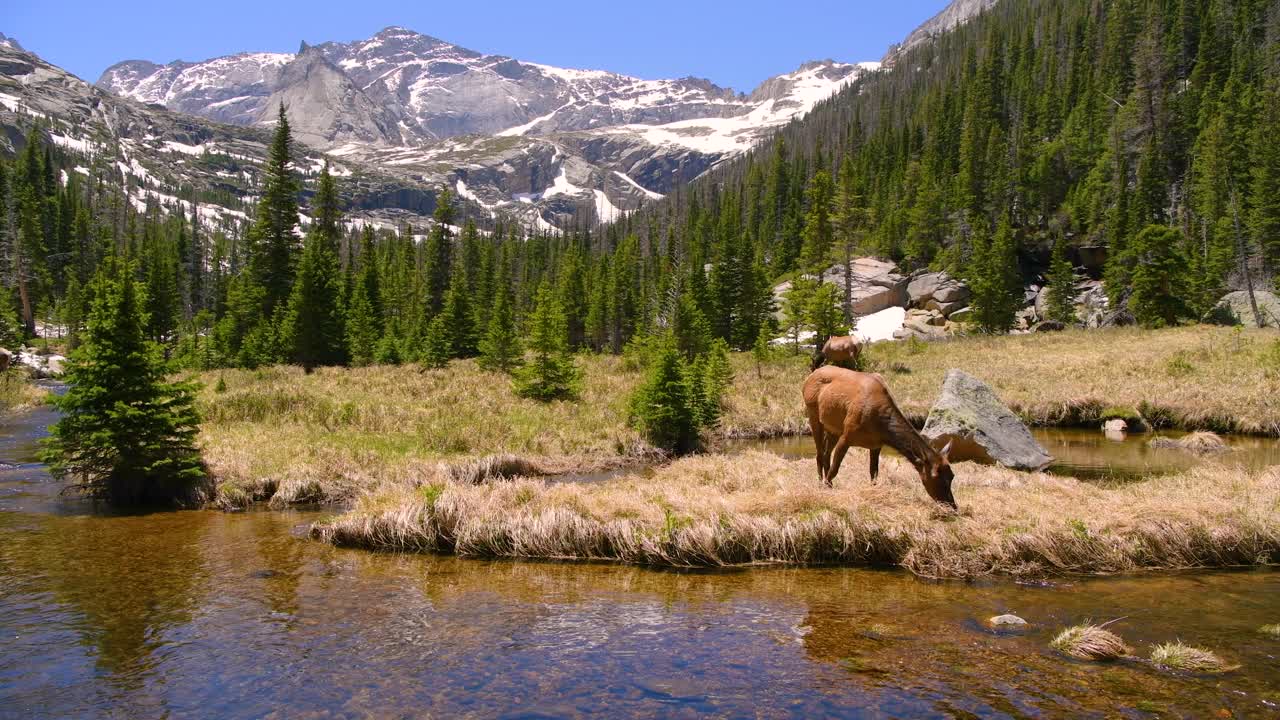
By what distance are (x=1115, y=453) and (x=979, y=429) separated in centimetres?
709

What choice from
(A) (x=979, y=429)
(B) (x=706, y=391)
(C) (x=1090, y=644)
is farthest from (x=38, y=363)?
(C) (x=1090, y=644)

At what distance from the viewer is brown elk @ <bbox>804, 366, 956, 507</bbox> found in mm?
11867

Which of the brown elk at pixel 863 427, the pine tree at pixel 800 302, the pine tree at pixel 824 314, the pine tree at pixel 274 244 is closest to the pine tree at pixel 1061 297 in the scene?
the pine tree at pixel 800 302

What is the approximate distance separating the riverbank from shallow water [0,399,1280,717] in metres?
6.66

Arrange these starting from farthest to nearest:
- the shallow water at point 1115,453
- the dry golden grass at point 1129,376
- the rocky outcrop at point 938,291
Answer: the rocky outcrop at point 938,291 → the dry golden grass at point 1129,376 → the shallow water at point 1115,453

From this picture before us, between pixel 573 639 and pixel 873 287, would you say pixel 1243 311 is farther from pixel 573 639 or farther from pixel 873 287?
pixel 573 639

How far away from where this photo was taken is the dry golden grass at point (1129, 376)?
2723cm

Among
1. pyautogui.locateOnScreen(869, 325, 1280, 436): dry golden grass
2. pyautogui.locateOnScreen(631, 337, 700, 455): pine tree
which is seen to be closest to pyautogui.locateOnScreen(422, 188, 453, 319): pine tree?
pyautogui.locateOnScreen(869, 325, 1280, 436): dry golden grass

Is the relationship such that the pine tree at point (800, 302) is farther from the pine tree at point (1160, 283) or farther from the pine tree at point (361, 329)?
the pine tree at point (361, 329)

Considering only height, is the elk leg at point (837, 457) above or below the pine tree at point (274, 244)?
below

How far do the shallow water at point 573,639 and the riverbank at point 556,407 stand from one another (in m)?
6.66

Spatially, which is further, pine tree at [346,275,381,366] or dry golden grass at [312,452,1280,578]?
pine tree at [346,275,381,366]

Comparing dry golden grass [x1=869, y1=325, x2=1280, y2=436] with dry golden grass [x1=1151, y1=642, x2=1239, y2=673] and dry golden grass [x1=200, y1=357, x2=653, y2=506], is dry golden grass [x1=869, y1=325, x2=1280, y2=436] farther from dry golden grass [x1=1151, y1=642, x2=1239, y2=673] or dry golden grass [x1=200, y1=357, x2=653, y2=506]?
dry golden grass [x1=1151, y1=642, x2=1239, y2=673]

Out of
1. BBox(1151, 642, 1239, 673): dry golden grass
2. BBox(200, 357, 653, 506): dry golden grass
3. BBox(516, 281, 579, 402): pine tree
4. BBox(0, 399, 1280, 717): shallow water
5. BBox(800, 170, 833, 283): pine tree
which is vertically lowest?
BBox(0, 399, 1280, 717): shallow water
